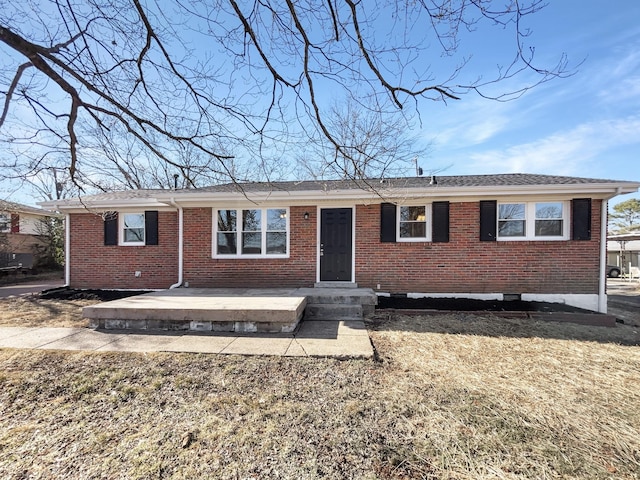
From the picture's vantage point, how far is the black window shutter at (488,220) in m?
7.35

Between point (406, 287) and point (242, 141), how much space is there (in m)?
5.37

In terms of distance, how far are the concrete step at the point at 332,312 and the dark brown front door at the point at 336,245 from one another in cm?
165

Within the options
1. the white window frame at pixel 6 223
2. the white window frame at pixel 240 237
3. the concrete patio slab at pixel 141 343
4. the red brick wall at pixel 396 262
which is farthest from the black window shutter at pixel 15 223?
the concrete patio slab at pixel 141 343

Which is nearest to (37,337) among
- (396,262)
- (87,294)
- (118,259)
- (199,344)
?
(199,344)

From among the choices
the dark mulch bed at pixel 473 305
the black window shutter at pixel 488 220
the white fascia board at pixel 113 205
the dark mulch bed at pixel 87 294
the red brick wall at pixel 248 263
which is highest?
the white fascia board at pixel 113 205

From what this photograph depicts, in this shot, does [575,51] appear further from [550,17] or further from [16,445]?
[16,445]

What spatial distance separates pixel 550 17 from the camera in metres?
A: 3.21

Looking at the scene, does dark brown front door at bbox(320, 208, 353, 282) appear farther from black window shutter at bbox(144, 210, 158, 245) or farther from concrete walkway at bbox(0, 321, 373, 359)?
black window shutter at bbox(144, 210, 158, 245)

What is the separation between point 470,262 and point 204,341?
645 cm

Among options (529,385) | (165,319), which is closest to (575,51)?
(529,385)

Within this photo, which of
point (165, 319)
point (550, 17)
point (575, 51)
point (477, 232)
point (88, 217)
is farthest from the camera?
point (88, 217)

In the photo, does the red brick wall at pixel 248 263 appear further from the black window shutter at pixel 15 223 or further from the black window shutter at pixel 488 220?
the black window shutter at pixel 15 223

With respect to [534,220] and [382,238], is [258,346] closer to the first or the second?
[382,238]

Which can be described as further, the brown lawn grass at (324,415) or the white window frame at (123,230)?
the white window frame at (123,230)
